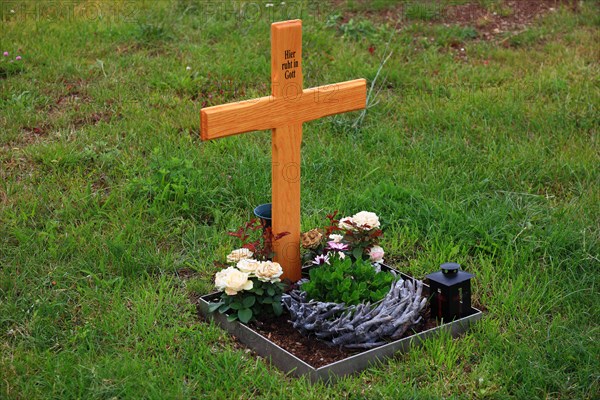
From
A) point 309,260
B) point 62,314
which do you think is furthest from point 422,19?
point 62,314

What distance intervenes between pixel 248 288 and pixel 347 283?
466 mm

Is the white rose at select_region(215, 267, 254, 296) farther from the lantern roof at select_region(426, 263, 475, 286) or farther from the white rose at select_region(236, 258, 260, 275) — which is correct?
the lantern roof at select_region(426, 263, 475, 286)

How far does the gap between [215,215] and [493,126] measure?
91.6 inches

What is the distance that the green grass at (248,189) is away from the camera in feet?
12.3

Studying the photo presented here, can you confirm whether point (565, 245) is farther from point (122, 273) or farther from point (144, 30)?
point (144, 30)

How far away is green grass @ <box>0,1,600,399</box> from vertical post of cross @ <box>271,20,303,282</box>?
1.63 feet

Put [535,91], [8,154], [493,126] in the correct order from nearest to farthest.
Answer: [8,154]
[493,126]
[535,91]

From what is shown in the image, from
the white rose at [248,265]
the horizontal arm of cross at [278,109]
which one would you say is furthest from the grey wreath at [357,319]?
the horizontal arm of cross at [278,109]

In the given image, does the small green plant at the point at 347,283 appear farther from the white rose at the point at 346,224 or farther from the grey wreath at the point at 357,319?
the white rose at the point at 346,224

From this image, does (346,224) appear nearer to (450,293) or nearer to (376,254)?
(376,254)

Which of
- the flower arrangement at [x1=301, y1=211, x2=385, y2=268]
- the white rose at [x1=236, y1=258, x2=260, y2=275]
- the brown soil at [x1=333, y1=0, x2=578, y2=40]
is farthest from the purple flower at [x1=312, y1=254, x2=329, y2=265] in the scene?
the brown soil at [x1=333, y1=0, x2=578, y2=40]

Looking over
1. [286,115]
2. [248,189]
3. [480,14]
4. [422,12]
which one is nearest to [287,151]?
[286,115]

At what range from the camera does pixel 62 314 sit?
4.06 metres

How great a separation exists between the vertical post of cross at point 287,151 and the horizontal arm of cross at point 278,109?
32 millimetres
